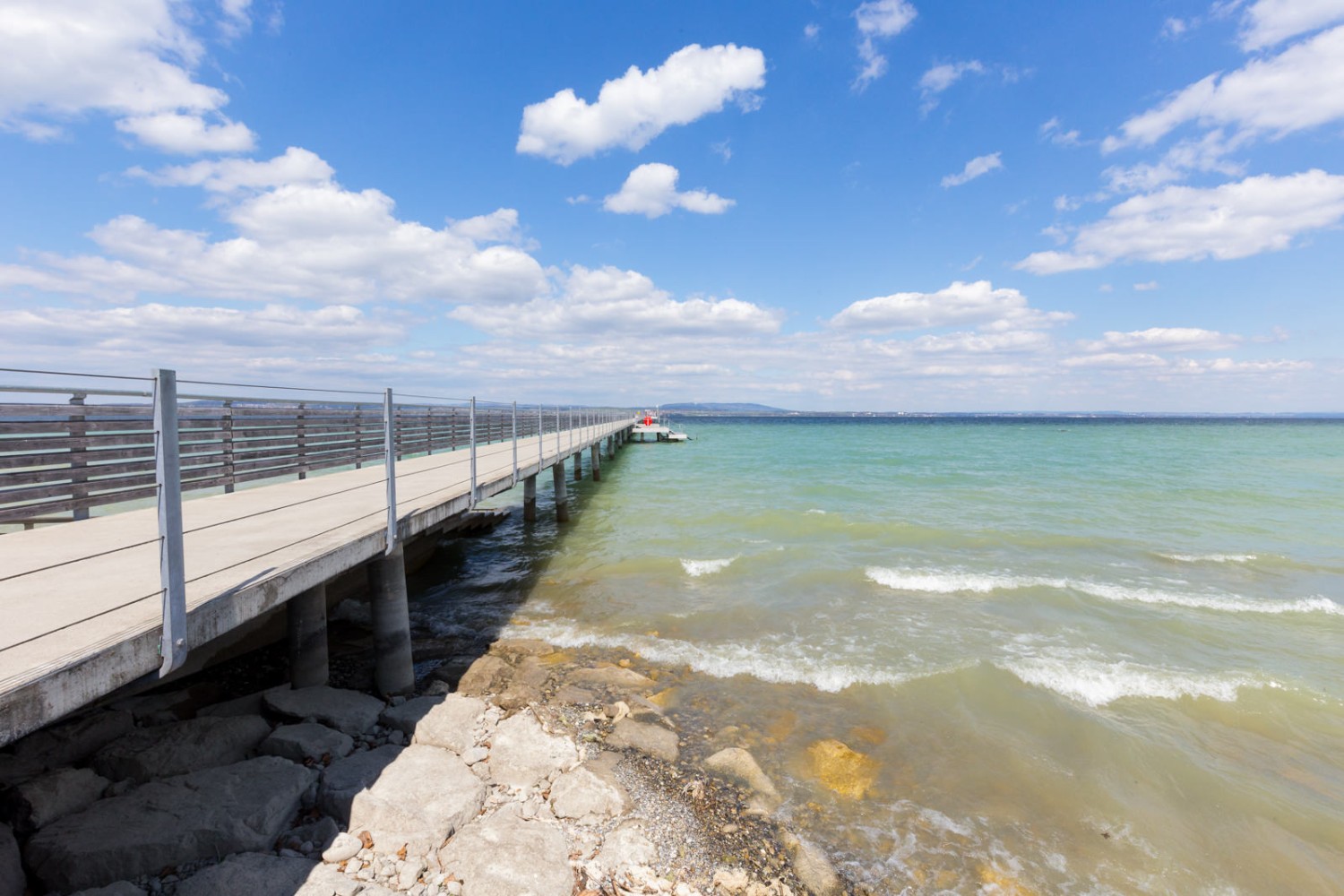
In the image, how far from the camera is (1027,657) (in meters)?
7.89

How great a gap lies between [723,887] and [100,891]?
3527mm

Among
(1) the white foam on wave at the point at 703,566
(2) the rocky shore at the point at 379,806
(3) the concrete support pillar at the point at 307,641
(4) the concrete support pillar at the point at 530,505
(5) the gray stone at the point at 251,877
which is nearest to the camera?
(5) the gray stone at the point at 251,877

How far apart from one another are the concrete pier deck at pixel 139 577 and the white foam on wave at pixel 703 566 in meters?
5.30

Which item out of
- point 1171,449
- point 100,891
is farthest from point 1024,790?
point 1171,449

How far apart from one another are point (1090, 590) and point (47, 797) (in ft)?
45.1

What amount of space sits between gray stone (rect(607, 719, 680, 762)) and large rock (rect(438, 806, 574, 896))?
129 centimetres

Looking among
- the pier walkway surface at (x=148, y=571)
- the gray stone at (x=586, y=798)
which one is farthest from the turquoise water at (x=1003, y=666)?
the pier walkway surface at (x=148, y=571)

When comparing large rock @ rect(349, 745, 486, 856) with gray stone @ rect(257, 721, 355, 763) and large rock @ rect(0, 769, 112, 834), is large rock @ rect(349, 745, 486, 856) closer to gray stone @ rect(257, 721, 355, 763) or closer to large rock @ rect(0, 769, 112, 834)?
gray stone @ rect(257, 721, 355, 763)

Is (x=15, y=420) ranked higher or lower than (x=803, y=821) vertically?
higher

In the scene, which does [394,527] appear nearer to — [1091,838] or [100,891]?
[100,891]

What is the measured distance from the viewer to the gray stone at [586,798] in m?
4.45

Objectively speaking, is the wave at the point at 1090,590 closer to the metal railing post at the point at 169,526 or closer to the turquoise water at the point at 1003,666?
the turquoise water at the point at 1003,666

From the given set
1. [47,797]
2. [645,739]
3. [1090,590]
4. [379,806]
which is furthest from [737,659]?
[1090,590]

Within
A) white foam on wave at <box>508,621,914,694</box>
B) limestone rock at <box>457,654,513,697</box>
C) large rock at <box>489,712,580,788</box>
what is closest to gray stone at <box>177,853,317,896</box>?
large rock at <box>489,712,580,788</box>
